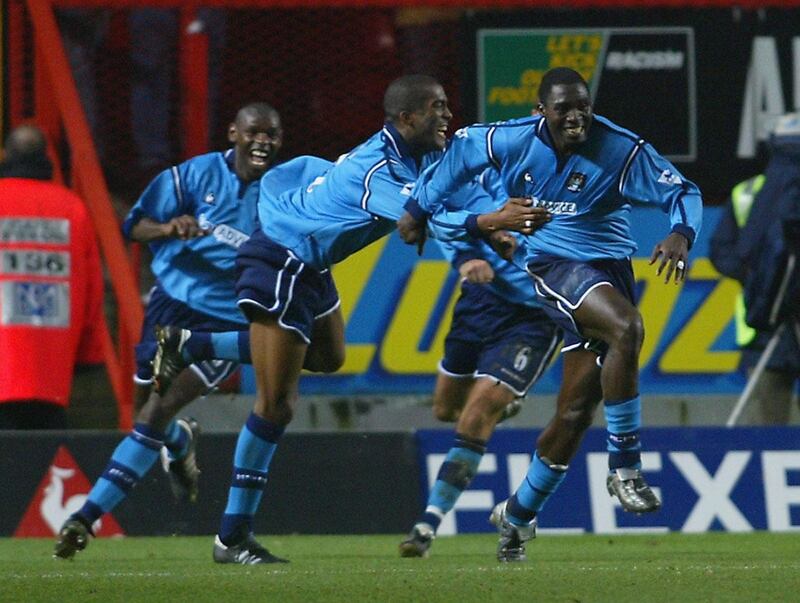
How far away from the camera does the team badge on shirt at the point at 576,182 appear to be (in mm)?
7783

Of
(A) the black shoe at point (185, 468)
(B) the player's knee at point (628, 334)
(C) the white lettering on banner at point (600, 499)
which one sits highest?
(B) the player's knee at point (628, 334)

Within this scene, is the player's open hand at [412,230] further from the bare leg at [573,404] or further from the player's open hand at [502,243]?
the bare leg at [573,404]

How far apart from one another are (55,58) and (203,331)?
7.31 feet

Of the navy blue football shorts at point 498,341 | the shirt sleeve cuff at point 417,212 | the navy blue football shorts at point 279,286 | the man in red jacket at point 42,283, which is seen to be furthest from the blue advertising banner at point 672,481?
the shirt sleeve cuff at point 417,212

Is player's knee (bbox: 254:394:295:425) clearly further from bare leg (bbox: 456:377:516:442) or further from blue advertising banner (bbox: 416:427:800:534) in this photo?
blue advertising banner (bbox: 416:427:800:534)

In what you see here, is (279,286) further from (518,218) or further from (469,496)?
(469,496)

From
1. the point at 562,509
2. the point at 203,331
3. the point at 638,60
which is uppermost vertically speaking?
the point at 638,60

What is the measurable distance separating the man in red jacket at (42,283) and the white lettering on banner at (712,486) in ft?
9.65

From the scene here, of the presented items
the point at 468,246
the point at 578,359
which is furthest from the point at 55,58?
the point at 578,359

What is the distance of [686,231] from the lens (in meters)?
7.46

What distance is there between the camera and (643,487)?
745 centimetres

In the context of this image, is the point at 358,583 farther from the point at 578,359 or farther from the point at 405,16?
the point at 405,16

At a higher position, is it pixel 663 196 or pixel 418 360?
pixel 663 196

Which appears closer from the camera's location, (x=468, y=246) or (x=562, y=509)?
(x=468, y=246)
